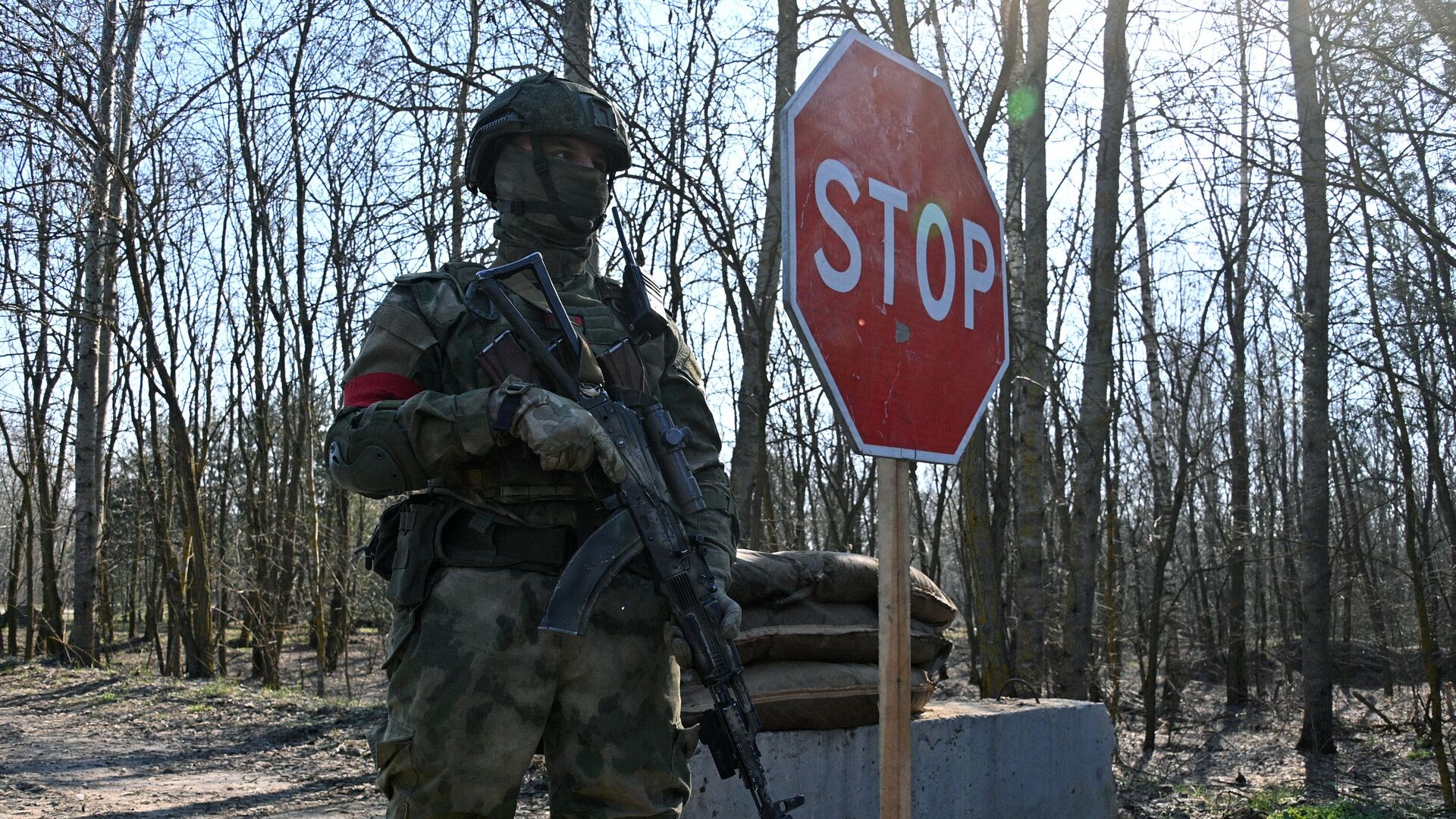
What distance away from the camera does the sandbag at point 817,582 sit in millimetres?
3908

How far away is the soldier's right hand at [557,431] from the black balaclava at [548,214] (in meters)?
0.55

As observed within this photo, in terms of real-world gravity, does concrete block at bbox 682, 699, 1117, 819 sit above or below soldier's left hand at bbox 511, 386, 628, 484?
below

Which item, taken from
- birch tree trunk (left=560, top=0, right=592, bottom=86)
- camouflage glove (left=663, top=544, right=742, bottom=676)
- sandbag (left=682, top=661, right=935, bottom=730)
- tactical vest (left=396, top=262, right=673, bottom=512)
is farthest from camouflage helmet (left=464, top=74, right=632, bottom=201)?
birch tree trunk (left=560, top=0, right=592, bottom=86)

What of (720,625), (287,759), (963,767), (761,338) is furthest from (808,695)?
(287,759)

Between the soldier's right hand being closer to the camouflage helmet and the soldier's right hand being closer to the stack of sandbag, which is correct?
the camouflage helmet

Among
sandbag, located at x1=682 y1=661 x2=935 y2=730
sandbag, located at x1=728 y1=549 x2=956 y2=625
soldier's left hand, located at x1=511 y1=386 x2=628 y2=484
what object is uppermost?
soldier's left hand, located at x1=511 y1=386 x2=628 y2=484

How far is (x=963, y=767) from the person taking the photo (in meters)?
4.11

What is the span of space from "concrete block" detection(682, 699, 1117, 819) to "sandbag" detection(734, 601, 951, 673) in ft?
0.89

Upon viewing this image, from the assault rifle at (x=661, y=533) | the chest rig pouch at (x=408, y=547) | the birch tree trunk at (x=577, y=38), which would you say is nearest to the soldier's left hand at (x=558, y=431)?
the assault rifle at (x=661, y=533)

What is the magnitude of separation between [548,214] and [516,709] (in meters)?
1.08

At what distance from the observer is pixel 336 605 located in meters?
15.9

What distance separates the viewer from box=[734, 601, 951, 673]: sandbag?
153 inches

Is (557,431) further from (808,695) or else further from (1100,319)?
(1100,319)

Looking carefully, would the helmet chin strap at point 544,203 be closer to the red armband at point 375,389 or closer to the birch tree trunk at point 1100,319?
the red armband at point 375,389
